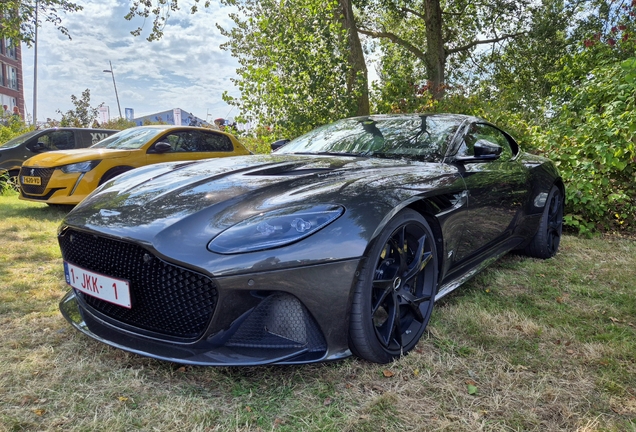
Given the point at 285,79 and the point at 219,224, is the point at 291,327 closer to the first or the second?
the point at 219,224

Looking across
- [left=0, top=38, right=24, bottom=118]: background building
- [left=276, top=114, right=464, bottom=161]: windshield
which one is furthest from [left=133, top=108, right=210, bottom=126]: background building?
[left=0, top=38, right=24, bottom=118]: background building

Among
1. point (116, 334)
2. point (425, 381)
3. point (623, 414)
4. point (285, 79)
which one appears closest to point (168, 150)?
point (285, 79)

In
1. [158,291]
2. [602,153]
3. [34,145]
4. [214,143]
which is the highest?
[34,145]

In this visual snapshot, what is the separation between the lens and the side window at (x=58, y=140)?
764 centimetres

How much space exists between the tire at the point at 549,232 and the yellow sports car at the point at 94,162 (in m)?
4.62

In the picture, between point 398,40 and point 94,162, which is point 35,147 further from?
point 398,40

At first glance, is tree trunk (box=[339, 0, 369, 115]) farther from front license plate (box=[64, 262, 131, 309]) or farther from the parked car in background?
front license plate (box=[64, 262, 131, 309])

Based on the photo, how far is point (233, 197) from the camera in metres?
1.87

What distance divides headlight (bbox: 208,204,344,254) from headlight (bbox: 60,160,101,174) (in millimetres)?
4552

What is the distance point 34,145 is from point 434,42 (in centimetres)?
1037

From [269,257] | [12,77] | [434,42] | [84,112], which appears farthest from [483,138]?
[12,77]

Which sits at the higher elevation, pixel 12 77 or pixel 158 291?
→ pixel 12 77

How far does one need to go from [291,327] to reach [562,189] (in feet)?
11.8

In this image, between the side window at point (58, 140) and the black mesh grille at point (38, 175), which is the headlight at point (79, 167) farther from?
the side window at point (58, 140)
